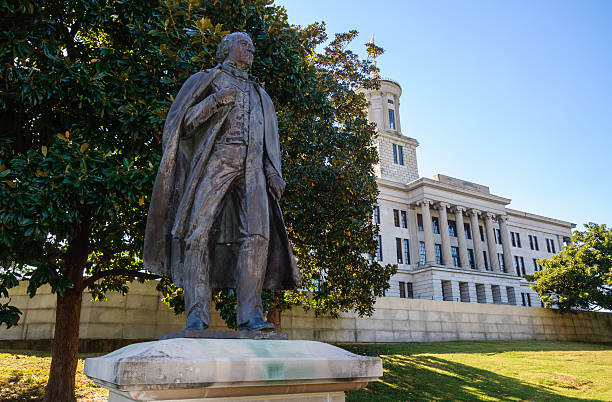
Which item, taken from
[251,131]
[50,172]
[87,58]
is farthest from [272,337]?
[87,58]

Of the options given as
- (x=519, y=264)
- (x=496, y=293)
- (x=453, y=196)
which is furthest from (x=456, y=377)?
(x=519, y=264)

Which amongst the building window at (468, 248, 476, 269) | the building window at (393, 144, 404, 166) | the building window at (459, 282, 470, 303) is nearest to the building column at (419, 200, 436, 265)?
the building window at (459, 282, 470, 303)

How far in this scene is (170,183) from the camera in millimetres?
3340

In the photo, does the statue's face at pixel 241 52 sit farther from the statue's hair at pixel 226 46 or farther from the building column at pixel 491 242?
the building column at pixel 491 242

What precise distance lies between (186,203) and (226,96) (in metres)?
0.98

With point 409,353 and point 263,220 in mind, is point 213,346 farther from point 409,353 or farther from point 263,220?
point 409,353

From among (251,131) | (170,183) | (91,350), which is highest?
(251,131)

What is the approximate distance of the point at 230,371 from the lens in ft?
7.54

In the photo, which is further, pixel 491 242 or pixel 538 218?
pixel 538 218

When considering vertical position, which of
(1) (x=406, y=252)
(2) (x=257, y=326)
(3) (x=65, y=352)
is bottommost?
(3) (x=65, y=352)

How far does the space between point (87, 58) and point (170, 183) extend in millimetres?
6803

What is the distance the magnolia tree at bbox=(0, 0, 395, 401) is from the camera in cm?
632

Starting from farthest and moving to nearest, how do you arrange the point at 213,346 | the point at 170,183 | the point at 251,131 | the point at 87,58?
the point at 87,58
the point at 251,131
the point at 170,183
the point at 213,346

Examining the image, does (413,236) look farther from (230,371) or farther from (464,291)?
(230,371)
